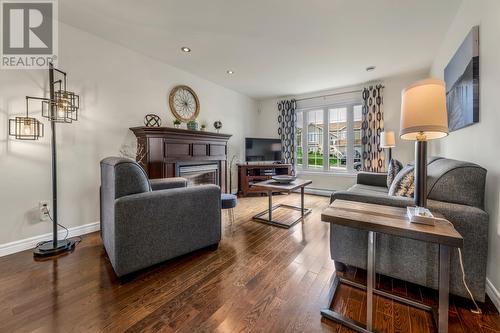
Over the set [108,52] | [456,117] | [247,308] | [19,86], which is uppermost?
[108,52]

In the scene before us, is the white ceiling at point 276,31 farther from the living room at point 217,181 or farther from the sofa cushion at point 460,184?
the sofa cushion at point 460,184

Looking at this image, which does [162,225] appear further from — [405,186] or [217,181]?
[217,181]

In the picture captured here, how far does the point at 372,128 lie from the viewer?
4238 mm

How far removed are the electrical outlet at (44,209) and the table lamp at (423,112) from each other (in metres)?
3.33

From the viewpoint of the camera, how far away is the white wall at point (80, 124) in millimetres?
2076

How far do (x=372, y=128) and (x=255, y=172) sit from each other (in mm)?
2644

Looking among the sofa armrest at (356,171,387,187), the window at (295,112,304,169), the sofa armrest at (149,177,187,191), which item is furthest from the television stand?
the sofa armrest at (149,177,187,191)

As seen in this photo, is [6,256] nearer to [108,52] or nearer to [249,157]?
[108,52]

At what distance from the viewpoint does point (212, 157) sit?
390 cm

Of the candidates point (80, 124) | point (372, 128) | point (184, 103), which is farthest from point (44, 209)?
point (372, 128)

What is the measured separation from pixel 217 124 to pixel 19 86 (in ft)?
9.16

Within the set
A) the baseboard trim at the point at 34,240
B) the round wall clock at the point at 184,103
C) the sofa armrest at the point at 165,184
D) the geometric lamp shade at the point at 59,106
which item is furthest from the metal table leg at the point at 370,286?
the round wall clock at the point at 184,103

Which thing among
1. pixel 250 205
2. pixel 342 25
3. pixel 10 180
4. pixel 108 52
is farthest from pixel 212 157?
pixel 342 25

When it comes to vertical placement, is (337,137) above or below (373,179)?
above
